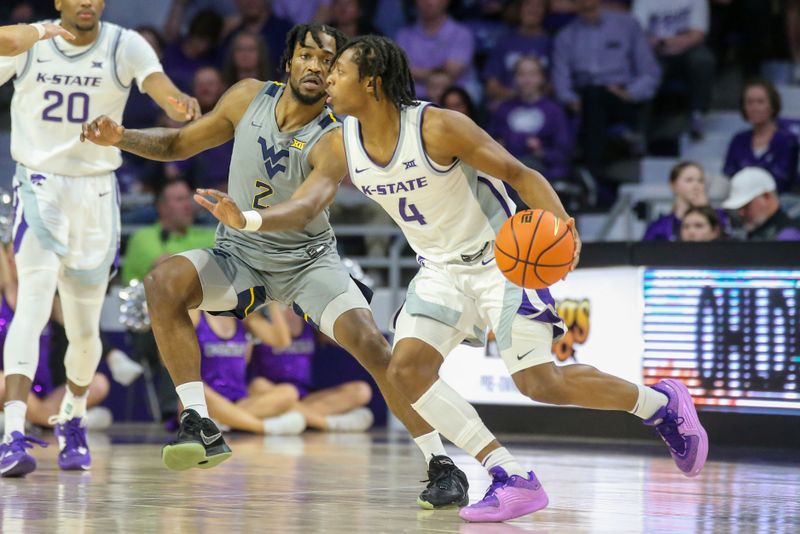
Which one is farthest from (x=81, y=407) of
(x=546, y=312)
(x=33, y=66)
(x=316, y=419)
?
(x=316, y=419)

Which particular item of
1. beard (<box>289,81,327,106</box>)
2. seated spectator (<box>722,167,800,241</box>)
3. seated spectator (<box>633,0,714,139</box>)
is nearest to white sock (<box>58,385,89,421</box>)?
beard (<box>289,81,327,106</box>)

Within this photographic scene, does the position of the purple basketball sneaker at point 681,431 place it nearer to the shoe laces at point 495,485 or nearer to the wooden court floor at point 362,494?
the wooden court floor at point 362,494

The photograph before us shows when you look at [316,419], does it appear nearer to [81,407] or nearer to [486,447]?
[81,407]

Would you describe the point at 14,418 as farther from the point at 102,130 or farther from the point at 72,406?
the point at 102,130

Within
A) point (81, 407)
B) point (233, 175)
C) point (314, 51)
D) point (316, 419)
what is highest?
point (314, 51)

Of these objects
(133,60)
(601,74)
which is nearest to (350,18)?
(601,74)

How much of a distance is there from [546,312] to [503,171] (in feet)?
1.96

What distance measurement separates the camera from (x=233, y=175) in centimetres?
572

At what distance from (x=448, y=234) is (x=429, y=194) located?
0.20 m

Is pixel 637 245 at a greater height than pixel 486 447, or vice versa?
pixel 637 245

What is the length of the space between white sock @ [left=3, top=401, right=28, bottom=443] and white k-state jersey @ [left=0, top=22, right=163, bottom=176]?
1219 millimetres

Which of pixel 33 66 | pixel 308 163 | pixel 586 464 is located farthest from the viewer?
pixel 586 464

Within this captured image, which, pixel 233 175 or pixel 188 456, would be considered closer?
pixel 188 456

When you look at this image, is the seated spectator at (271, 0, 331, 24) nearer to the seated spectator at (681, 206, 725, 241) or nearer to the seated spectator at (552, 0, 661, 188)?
the seated spectator at (552, 0, 661, 188)
